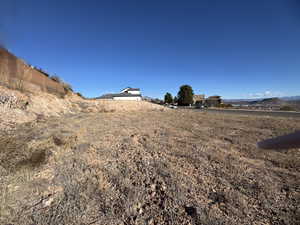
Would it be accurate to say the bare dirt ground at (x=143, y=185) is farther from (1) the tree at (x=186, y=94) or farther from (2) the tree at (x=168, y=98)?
(2) the tree at (x=168, y=98)

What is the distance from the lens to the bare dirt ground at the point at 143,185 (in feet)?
4.83

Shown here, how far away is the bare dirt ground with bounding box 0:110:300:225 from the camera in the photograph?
1471mm

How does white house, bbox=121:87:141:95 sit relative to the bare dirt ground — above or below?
above

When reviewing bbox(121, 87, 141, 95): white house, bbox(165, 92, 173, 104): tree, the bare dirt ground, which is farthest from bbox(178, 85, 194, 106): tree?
the bare dirt ground

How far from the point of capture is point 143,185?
6.60 feet

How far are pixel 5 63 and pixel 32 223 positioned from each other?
8674mm

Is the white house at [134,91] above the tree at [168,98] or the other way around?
above

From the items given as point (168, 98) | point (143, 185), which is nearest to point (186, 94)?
point (168, 98)

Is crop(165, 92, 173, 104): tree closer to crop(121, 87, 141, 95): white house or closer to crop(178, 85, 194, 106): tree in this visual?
crop(178, 85, 194, 106): tree

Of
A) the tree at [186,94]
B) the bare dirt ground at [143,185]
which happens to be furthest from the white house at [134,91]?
the bare dirt ground at [143,185]

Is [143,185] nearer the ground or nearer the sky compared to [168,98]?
nearer the ground

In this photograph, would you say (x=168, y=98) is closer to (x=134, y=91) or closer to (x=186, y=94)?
(x=186, y=94)

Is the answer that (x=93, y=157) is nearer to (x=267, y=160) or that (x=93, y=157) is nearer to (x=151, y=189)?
(x=151, y=189)

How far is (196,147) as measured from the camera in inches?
139
